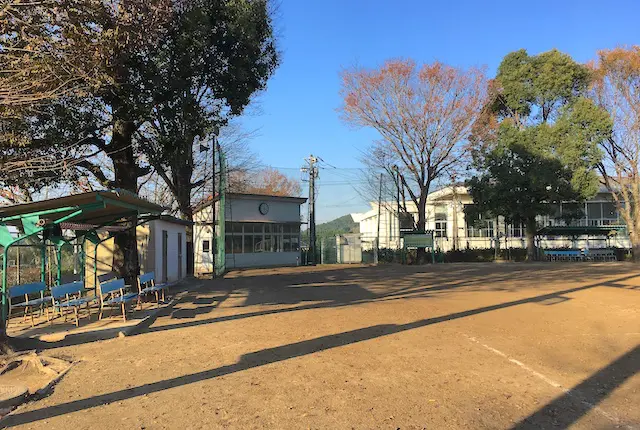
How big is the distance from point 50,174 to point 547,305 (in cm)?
1365

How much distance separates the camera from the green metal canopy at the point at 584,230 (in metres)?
36.9

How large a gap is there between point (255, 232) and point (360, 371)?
28.4 metres

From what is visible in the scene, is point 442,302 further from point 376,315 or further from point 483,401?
point 483,401

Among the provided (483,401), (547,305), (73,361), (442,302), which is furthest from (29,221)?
(547,305)

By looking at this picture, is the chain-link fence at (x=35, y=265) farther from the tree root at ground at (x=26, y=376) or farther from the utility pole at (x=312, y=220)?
the utility pole at (x=312, y=220)

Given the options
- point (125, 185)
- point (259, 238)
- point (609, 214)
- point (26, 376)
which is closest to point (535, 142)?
point (609, 214)

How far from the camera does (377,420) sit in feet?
14.1

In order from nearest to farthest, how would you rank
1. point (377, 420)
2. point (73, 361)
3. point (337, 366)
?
point (377, 420)
point (337, 366)
point (73, 361)

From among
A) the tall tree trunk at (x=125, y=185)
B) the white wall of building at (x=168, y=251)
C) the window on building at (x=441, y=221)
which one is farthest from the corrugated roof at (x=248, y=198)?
the window on building at (x=441, y=221)

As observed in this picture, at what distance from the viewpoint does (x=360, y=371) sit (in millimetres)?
5906

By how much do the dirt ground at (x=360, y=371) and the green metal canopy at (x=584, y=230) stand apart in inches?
1103

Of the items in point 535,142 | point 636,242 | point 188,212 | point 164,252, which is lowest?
point 636,242

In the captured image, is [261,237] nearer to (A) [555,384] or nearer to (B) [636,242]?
(B) [636,242]

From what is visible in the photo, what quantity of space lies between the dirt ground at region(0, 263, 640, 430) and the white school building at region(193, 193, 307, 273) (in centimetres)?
2103
